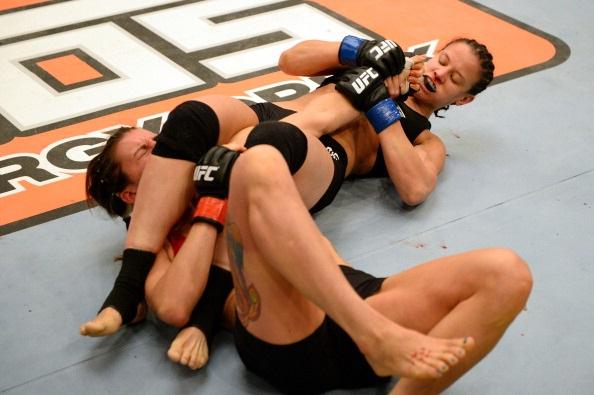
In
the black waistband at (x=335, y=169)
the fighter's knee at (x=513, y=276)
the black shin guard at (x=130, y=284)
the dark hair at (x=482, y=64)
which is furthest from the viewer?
the dark hair at (x=482, y=64)

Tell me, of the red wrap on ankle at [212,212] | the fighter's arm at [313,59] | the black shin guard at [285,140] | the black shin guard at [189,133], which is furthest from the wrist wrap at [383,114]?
the red wrap on ankle at [212,212]

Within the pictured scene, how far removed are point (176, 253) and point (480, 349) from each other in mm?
962

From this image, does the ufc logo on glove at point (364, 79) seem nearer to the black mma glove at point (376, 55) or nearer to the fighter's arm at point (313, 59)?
the black mma glove at point (376, 55)

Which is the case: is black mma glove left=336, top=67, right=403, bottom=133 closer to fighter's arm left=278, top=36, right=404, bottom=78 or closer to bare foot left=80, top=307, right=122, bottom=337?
fighter's arm left=278, top=36, right=404, bottom=78

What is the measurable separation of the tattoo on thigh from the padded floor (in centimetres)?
31

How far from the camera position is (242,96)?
374 cm

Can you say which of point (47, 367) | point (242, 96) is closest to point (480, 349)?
point (47, 367)

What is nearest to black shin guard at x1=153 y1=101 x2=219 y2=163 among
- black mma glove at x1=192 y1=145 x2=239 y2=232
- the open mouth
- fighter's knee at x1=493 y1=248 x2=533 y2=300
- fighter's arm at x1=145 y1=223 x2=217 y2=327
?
black mma glove at x1=192 y1=145 x2=239 y2=232

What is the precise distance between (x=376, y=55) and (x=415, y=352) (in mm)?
1395

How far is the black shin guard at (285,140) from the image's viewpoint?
2453 mm

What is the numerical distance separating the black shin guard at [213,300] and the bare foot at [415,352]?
27.1 inches

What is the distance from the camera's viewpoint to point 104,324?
2.33 meters

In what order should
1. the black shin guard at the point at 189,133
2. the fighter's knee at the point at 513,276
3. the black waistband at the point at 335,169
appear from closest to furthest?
the fighter's knee at the point at 513,276
the black shin guard at the point at 189,133
the black waistband at the point at 335,169

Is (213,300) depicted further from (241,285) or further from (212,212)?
(241,285)
